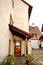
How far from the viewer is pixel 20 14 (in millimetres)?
28812

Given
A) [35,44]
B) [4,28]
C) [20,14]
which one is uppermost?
[20,14]

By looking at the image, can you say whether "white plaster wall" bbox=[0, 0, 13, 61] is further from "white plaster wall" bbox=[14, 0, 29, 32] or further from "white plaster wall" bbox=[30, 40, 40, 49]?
"white plaster wall" bbox=[30, 40, 40, 49]

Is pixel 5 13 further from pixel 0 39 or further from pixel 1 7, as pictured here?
pixel 0 39

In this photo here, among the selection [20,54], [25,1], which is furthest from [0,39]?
[25,1]

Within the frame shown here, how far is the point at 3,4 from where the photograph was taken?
18.6 metres

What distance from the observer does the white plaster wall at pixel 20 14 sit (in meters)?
27.9

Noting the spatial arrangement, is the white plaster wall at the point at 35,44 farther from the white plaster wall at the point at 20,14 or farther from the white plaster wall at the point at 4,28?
the white plaster wall at the point at 4,28

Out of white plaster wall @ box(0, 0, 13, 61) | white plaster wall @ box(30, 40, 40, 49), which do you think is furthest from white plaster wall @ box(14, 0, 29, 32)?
white plaster wall @ box(30, 40, 40, 49)

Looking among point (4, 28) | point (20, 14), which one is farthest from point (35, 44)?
point (4, 28)

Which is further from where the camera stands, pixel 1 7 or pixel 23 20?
pixel 23 20

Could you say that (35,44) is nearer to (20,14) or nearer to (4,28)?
(20,14)

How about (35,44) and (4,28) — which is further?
(35,44)

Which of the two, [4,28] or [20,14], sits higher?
[20,14]

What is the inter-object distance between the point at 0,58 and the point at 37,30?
65697mm
